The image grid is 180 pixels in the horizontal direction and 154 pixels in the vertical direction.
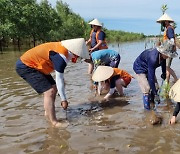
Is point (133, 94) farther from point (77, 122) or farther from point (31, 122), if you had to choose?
point (31, 122)

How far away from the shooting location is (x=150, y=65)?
5.21 meters

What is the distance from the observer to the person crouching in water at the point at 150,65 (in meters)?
4.96

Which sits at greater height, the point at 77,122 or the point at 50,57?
the point at 50,57

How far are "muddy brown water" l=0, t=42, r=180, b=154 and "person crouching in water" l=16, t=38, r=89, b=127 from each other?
491 mm

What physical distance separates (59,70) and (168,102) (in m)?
2.98

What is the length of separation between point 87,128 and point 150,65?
61.0 inches

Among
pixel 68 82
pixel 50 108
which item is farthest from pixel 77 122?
pixel 68 82

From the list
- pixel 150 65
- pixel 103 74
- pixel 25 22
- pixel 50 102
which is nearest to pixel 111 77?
pixel 103 74

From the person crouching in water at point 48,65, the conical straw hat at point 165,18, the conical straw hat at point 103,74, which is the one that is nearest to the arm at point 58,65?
the person crouching in water at point 48,65

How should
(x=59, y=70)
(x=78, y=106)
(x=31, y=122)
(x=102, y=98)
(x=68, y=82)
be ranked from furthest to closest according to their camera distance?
(x=68, y=82) → (x=102, y=98) → (x=78, y=106) → (x=31, y=122) → (x=59, y=70)

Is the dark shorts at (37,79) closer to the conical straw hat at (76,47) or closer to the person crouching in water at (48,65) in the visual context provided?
the person crouching in water at (48,65)

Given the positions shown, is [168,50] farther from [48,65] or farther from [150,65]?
[48,65]

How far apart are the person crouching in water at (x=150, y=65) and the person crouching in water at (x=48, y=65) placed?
118 cm

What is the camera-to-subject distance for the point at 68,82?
31.0 ft
